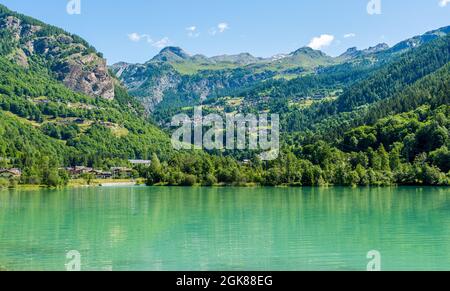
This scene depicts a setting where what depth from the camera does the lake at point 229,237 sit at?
33.2m

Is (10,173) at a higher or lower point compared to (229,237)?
higher

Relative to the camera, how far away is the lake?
33250 millimetres

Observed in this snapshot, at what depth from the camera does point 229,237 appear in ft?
145

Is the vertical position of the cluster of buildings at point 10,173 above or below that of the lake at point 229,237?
above

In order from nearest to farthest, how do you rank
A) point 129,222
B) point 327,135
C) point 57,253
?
point 57,253
point 129,222
point 327,135

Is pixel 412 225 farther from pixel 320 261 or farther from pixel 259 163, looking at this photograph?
pixel 259 163

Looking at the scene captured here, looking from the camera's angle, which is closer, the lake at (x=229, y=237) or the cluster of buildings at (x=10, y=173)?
the lake at (x=229, y=237)

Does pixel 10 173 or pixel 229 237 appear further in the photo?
pixel 10 173

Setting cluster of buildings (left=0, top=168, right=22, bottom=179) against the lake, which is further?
cluster of buildings (left=0, top=168, right=22, bottom=179)

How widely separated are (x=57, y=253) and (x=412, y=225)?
30.8 m
